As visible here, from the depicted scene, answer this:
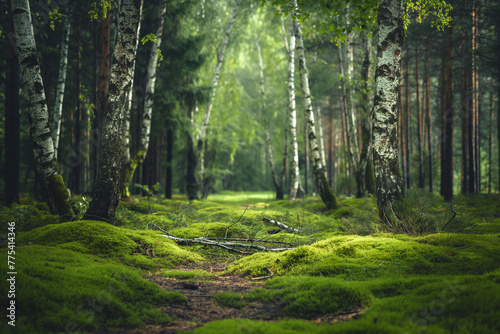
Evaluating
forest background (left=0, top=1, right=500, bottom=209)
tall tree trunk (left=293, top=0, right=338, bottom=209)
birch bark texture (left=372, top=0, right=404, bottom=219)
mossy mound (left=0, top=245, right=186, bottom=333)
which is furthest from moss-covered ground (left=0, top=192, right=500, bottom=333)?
forest background (left=0, top=1, right=500, bottom=209)

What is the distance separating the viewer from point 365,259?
170 inches

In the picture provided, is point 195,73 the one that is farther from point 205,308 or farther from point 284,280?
point 205,308

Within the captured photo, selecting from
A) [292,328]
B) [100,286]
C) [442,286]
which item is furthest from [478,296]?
[100,286]

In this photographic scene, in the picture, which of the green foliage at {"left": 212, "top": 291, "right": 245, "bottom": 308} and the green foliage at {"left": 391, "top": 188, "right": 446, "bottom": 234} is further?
the green foliage at {"left": 391, "top": 188, "right": 446, "bottom": 234}

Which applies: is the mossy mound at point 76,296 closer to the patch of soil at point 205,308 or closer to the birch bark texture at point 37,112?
the patch of soil at point 205,308

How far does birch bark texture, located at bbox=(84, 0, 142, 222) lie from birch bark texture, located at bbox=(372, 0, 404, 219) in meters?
5.03

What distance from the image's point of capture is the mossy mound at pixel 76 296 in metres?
2.52

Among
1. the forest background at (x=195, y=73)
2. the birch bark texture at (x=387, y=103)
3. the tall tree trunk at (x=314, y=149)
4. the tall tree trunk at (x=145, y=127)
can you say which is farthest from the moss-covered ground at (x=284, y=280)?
the tall tree trunk at (x=145, y=127)

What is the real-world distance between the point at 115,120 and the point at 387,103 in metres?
5.41

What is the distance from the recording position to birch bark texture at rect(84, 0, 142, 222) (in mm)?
5688

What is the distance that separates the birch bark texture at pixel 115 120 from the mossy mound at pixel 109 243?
1.74 ft

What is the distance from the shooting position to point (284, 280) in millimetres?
3963

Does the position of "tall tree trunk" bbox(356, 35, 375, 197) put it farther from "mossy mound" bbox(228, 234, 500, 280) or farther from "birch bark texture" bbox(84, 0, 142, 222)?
"birch bark texture" bbox(84, 0, 142, 222)

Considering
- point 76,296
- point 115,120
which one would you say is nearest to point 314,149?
point 115,120
